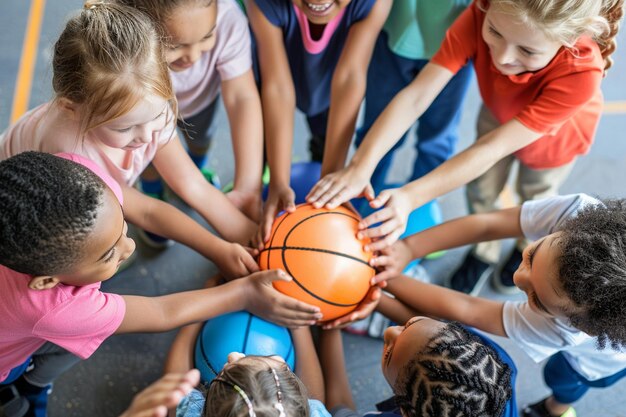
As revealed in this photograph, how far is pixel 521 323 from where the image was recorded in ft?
5.78

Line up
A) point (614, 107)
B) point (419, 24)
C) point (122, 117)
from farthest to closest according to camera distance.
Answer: point (614, 107) < point (419, 24) < point (122, 117)

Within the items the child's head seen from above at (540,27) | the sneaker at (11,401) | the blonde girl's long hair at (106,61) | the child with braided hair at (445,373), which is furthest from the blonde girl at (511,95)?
the sneaker at (11,401)

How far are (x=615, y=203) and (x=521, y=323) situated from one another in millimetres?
448

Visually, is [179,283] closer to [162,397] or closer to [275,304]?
[275,304]

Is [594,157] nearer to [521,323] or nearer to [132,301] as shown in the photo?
[521,323]

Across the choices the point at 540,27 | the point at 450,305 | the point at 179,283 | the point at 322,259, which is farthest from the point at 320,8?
the point at 179,283

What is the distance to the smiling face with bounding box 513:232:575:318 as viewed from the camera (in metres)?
1.51

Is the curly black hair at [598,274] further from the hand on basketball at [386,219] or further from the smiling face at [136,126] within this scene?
the smiling face at [136,126]

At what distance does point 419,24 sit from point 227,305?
1.23 meters

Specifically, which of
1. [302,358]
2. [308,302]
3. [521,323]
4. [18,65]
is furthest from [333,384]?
[18,65]

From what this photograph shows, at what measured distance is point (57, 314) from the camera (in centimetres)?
144

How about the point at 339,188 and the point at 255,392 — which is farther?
the point at 339,188

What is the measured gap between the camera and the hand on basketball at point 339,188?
1865mm

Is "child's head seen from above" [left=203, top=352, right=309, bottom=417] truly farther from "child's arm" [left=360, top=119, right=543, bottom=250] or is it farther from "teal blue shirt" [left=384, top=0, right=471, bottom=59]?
"teal blue shirt" [left=384, top=0, right=471, bottom=59]
